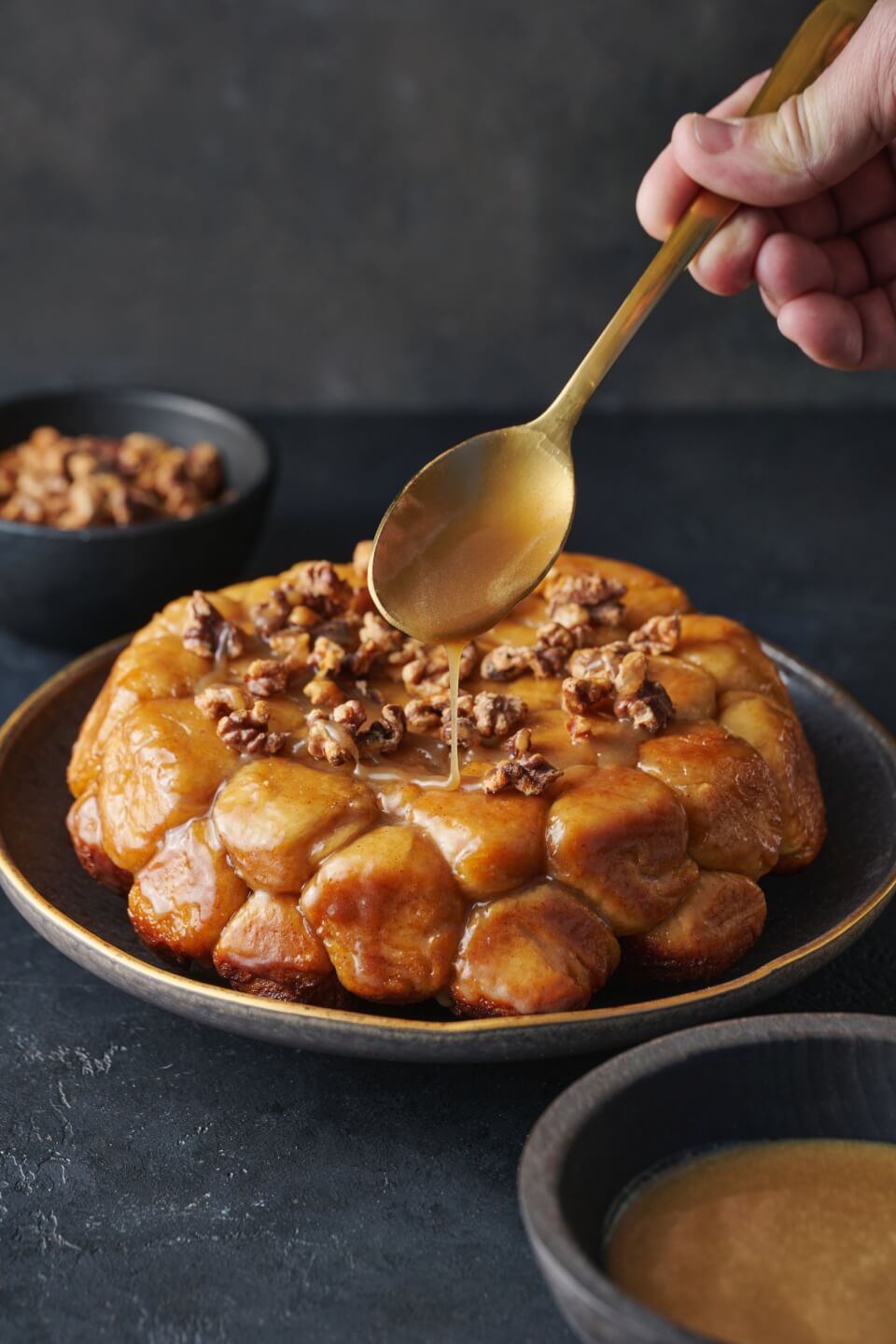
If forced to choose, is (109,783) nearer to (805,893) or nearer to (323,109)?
(805,893)

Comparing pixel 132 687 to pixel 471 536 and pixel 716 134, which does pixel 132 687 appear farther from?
pixel 716 134

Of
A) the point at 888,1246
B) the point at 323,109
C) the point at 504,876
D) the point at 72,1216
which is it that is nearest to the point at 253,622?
the point at 504,876

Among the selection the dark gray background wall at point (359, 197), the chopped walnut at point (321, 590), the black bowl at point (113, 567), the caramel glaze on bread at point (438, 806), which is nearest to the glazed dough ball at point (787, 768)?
the caramel glaze on bread at point (438, 806)

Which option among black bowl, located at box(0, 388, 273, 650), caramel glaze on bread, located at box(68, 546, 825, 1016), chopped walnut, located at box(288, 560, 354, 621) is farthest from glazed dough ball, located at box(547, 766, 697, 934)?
black bowl, located at box(0, 388, 273, 650)

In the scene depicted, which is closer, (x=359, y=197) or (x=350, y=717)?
(x=350, y=717)

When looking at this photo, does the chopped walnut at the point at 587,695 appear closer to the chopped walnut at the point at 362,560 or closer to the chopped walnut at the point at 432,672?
the chopped walnut at the point at 432,672

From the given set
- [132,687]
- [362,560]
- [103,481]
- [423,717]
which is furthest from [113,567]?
[423,717]
